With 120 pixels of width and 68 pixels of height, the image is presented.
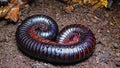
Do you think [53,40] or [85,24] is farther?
[85,24]

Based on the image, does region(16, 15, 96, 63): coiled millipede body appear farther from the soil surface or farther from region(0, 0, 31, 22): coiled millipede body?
region(0, 0, 31, 22): coiled millipede body

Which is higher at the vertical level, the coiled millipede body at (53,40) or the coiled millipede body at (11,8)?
the coiled millipede body at (11,8)

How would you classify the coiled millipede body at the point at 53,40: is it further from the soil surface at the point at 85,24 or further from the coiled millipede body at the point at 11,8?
the coiled millipede body at the point at 11,8

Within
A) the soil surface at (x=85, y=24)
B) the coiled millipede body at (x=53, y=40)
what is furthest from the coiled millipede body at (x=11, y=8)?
the coiled millipede body at (x=53, y=40)

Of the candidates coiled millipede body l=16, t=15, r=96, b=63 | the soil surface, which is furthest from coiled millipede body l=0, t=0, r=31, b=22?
coiled millipede body l=16, t=15, r=96, b=63

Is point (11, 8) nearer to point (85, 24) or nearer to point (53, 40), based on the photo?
point (53, 40)

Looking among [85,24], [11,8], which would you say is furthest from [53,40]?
[11,8]

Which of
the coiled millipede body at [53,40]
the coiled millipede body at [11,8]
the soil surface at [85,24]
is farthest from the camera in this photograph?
the coiled millipede body at [11,8]
